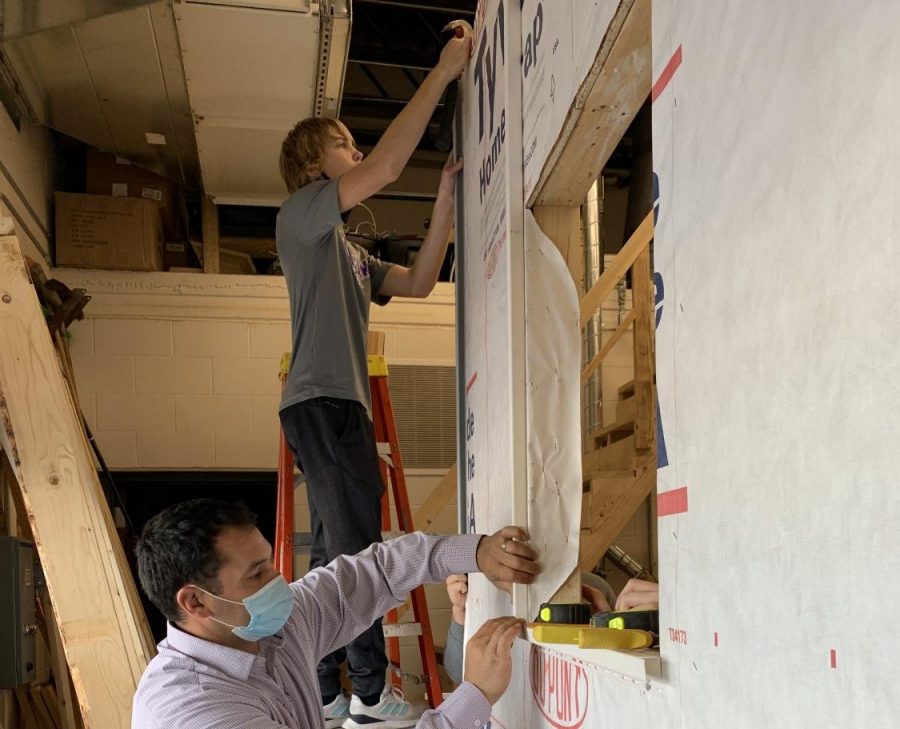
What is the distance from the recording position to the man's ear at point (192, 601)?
166cm

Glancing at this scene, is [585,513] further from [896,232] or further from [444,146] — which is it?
[896,232]

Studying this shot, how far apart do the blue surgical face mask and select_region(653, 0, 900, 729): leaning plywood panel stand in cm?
97

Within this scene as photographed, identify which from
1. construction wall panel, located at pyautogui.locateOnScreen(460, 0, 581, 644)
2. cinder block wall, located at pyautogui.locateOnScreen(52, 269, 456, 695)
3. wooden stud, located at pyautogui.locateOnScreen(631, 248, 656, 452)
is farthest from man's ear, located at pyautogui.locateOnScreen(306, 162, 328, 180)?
cinder block wall, located at pyautogui.locateOnScreen(52, 269, 456, 695)

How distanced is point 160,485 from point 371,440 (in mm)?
2854

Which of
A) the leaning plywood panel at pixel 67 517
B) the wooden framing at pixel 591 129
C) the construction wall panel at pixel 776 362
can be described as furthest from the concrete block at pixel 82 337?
the construction wall panel at pixel 776 362

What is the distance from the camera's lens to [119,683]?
2613 mm

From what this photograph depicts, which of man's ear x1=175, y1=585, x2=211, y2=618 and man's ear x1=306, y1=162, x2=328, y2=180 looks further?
man's ear x1=306, y1=162, x2=328, y2=180

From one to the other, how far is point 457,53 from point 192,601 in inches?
57.2

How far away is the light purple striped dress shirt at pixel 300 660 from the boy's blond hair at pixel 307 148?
122cm

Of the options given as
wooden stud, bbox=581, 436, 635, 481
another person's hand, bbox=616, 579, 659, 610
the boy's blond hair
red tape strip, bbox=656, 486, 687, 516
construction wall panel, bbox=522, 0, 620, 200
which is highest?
the boy's blond hair

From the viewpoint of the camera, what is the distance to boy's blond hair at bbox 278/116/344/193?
2607 mm

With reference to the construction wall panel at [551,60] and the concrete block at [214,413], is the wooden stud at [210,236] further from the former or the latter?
the construction wall panel at [551,60]

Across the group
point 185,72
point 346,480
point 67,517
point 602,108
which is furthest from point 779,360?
point 185,72

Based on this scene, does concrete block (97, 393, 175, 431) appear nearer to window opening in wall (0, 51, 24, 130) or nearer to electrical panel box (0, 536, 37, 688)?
window opening in wall (0, 51, 24, 130)
